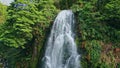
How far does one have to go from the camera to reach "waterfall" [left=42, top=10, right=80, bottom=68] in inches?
552

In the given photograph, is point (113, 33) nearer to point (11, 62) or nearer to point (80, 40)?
point (80, 40)

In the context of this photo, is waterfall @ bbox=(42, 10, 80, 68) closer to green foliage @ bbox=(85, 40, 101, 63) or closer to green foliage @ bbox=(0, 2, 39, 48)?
green foliage @ bbox=(85, 40, 101, 63)

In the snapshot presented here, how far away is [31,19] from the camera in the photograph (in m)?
14.9

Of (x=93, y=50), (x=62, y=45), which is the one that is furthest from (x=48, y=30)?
(x=93, y=50)

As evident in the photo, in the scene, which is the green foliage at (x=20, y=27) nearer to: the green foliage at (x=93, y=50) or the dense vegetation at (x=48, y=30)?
the dense vegetation at (x=48, y=30)

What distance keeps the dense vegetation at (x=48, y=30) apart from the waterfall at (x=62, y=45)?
0.34 metres

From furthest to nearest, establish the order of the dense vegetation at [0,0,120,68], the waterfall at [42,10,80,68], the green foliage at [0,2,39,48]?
1. the green foliage at [0,2,39,48]
2. the waterfall at [42,10,80,68]
3. the dense vegetation at [0,0,120,68]

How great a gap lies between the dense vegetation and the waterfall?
0.34 m

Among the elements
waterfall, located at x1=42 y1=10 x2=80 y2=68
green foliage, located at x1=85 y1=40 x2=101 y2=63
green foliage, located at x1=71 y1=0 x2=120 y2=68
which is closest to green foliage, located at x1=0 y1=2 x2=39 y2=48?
waterfall, located at x1=42 y1=10 x2=80 y2=68

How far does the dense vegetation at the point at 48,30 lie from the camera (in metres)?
13.7

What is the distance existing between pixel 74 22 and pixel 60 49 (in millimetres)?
1739

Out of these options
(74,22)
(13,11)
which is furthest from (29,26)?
(74,22)

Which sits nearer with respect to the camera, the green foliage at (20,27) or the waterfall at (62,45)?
the waterfall at (62,45)

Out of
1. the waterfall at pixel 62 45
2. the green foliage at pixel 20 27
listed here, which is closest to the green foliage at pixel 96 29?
the waterfall at pixel 62 45
